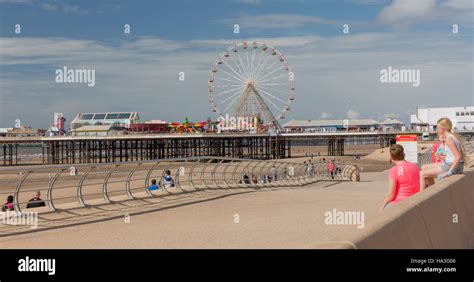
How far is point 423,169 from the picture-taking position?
896 centimetres

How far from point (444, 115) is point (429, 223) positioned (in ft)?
382

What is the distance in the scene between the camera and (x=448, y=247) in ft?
23.0

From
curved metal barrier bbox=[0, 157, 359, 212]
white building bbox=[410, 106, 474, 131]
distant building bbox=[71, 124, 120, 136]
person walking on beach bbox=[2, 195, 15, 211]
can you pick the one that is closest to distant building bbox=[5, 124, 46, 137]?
distant building bbox=[71, 124, 120, 136]

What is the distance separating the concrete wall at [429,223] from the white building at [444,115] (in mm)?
111066

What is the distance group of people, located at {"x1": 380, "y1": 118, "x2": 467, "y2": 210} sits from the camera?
798 cm

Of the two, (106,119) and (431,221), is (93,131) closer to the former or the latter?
(106,119)

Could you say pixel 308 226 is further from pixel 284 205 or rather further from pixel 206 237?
pixel 284 205

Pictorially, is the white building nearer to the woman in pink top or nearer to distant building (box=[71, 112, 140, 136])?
distant building (box=[71, 112, 140, 136])

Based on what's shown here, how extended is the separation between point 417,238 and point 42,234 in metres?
5.33

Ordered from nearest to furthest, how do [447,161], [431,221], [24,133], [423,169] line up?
[431,221] → [423,169] → [447,161] → [24,133]

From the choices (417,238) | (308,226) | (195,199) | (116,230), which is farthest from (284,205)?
(417,238)

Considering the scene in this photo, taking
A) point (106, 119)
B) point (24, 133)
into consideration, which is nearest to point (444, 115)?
point (106, 119)

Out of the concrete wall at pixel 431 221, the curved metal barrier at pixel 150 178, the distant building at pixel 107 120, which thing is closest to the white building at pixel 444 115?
the distant building at pixel 107 120
